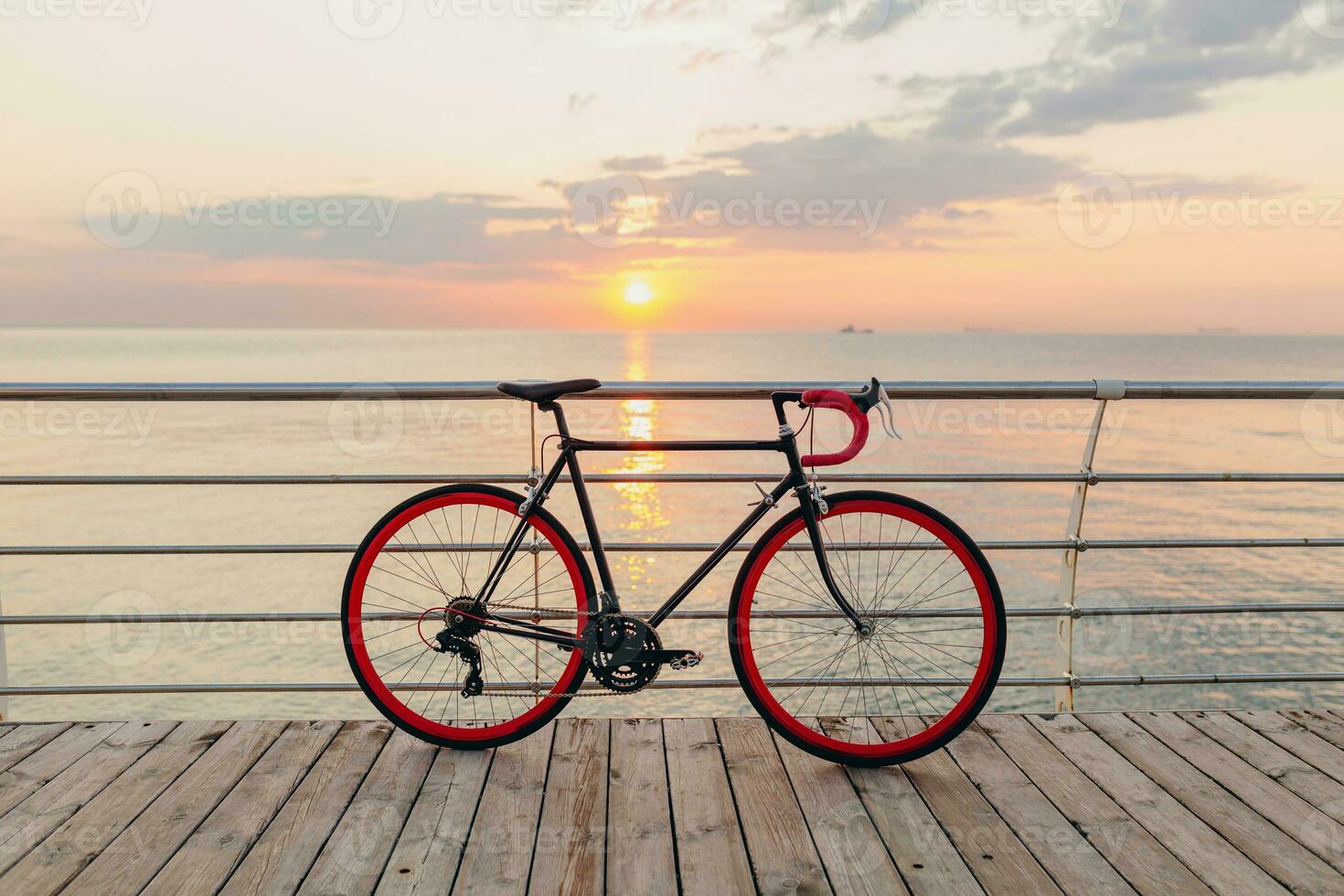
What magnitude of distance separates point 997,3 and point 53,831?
13.7 ft

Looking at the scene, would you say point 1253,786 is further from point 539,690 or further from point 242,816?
point 242,816

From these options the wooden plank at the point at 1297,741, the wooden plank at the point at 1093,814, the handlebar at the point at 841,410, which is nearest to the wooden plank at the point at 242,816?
the handlebar at the point at 841,410

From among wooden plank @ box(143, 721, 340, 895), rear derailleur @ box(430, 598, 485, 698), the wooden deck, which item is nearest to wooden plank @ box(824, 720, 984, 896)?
the wooden deck

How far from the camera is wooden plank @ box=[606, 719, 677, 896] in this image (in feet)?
5.75

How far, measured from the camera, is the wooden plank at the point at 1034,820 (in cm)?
176

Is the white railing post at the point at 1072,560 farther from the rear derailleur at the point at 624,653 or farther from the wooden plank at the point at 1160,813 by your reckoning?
the rear derailleur at the point at 624,653

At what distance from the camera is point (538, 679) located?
2406 mm

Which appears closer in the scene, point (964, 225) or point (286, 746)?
point (286, 746)

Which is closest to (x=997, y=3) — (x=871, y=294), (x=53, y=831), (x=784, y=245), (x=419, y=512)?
(x=419, y=512)

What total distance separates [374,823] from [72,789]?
822 mm

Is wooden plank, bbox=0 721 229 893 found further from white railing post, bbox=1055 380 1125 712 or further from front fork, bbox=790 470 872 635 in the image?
white railing post, bbox=1055 380 1125 712

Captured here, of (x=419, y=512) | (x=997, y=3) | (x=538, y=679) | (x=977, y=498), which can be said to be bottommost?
(x=977, y=498)

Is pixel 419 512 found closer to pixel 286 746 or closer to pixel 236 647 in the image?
pixel 286 746

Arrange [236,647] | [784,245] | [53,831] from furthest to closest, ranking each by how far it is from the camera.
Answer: [784,245], [236,647], [53,831]
